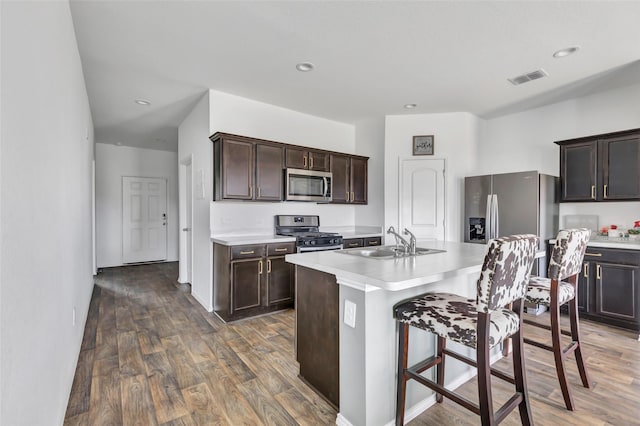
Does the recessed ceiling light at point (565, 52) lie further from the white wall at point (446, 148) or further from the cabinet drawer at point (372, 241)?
the cabinet drawer at point (372, 241)

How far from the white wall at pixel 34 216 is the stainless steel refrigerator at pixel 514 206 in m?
4.26

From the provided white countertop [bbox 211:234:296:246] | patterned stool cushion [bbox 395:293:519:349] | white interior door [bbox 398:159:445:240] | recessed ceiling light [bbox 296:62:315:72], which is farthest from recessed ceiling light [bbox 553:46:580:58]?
white countertop [bbox 211:234:296:246]

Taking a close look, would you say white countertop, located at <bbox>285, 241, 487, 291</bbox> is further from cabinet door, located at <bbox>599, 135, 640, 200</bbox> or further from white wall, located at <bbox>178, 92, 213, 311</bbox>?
cabinet door, located at <bbox>599, 135, 640, 200</bbox>

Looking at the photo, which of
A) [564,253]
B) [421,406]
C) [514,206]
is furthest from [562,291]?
[514,206]

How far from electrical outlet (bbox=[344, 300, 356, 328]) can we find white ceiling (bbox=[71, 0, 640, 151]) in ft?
6.57

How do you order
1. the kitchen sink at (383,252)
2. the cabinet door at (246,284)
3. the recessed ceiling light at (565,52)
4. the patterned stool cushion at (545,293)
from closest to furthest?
the patterned stool cushion at (545,293) < the kitchen sink at (383,252) < the recessed ceiling light at (565,52) < the cabinet door at (246,284)

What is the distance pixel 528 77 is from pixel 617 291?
238 cm

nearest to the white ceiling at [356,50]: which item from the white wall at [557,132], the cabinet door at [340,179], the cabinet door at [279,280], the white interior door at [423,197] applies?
the white wall at [557,132]

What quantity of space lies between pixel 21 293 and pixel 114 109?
14.0 ft

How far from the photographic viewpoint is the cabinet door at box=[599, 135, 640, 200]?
323 cm

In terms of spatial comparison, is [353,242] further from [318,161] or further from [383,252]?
[383,252]

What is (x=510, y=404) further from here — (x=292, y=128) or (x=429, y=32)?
(x=292, y=128)

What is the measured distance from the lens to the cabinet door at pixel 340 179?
4.64 metres

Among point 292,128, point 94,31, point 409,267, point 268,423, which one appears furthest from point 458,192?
point 94,31
